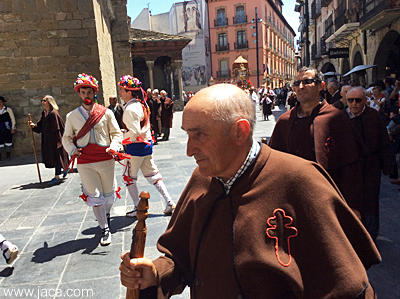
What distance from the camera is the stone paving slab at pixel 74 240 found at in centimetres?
317

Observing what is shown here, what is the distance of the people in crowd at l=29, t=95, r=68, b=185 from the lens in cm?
730

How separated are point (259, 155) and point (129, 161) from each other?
367 centimetres

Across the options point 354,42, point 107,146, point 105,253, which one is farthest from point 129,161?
point 354,42

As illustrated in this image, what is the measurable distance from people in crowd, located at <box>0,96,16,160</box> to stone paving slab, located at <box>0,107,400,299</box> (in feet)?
11.2

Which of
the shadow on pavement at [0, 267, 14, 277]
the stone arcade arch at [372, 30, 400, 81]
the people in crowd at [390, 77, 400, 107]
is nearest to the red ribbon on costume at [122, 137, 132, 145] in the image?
the shadow on pavement at [0, 267, 14, 277]

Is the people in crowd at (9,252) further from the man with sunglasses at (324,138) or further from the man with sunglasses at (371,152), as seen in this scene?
the man with sunglasses at (371,152)

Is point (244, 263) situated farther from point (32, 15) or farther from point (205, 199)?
point (32, 15)

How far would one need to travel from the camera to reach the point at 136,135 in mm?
4695

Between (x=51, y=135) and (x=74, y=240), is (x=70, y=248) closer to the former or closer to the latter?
(x=74, y=240)

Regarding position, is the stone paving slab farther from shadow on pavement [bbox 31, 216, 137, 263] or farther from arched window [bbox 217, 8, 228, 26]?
arched window [bbox 217, 8, 228, 26]

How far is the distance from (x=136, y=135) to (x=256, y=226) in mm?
3571

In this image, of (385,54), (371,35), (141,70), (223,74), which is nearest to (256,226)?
(385,54)

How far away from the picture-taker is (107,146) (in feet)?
13.8

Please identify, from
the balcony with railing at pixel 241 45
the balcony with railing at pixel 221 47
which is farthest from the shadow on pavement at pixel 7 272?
the balcony with railing at pixel 241 45
